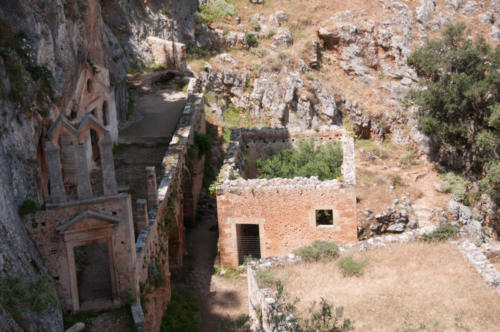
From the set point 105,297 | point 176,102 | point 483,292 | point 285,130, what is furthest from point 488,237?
point 105,297

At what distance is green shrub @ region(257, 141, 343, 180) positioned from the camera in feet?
66.6

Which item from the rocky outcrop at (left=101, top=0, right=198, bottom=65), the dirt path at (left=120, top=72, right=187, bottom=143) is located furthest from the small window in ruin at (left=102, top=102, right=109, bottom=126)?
the rocky outcrop at (left=101, top=0, right=198, bottom=65)

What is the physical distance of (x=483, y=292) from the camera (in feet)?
44.9

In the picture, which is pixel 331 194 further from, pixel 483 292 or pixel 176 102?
pixel 176 102

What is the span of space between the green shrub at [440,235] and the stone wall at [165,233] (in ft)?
25.2

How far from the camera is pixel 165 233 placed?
1753cm

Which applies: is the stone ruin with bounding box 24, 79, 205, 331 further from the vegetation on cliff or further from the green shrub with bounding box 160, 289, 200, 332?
the vegetation on cliff

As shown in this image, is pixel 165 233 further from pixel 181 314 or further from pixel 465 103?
pixel 465 103

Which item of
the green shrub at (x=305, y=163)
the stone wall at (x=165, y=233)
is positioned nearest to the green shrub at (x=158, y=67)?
the stone wall at (x=165, y=233)

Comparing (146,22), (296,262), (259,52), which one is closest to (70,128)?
(296,262)

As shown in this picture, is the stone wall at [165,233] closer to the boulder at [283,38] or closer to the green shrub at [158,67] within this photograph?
the green shrub at [158,67]

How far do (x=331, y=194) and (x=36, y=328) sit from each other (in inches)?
406

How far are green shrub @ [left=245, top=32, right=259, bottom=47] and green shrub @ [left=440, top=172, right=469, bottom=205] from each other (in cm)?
1440

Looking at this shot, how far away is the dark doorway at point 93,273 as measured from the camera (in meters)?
13.6
